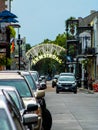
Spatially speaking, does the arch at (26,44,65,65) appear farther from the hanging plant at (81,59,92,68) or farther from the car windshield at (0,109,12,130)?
the car windshield at (0,109,12,130)

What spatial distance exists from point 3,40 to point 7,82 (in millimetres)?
30929

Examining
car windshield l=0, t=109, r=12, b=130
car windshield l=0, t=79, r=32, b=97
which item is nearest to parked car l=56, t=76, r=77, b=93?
car windshield l=0, t=79, r=32, b=97

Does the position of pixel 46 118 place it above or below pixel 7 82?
below

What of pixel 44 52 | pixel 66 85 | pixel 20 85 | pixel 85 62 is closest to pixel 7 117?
pixel 20 85

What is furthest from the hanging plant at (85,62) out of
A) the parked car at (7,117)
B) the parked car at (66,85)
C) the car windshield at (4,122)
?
the car windshield at (4,122)

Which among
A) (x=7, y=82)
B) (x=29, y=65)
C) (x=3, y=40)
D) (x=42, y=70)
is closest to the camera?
(x=7, y=82)

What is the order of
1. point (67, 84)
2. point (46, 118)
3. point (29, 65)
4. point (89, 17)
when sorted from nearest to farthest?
1. point (46, 118)
2. point (67, 84)
3. point (89, 17)
4. point (29, 65)

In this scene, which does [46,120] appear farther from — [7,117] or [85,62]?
[85,62]

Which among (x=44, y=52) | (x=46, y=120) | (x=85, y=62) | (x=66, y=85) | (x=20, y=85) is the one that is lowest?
(x=66, y=85)

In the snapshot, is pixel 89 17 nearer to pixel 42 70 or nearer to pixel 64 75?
pixel 64 75

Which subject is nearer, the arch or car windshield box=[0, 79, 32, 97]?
car windshield box=[0, 79, 32, 97]

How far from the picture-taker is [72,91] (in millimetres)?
51469

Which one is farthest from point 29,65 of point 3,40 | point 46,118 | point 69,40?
point 46,118

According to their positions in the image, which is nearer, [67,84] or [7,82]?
[7,82]
